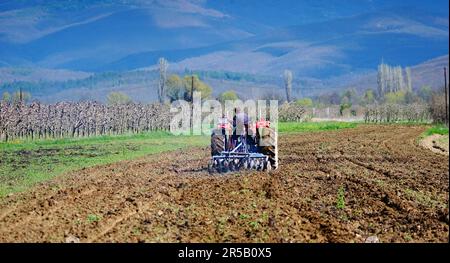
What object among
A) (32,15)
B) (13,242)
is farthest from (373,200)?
(32,15)

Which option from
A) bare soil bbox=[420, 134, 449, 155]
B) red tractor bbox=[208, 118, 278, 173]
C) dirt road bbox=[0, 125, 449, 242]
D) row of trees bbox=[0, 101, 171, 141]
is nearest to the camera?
dirt road bbox=[0, 125, 449, 242]

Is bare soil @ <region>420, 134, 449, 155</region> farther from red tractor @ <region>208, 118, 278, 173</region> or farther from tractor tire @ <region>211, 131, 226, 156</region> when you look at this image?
tractor tire @ <region>211, 131, 226, 156</region>

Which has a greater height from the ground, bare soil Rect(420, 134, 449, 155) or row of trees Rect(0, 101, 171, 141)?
row of trees Rect(0, 101, 171, 141)

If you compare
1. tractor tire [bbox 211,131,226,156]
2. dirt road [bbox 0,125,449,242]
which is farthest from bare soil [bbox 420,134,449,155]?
→ tractor tire [bbox 211,131,226,156]

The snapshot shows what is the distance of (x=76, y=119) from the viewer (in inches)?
1774

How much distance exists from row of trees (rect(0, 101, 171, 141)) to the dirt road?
71.3ft

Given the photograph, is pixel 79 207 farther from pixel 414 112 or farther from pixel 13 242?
pixel 414 112

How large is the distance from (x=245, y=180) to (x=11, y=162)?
10.1m

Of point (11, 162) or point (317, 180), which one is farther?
point (11, 162)

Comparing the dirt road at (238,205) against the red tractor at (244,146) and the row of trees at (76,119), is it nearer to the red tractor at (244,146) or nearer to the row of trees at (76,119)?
the red tractor at (244,146)

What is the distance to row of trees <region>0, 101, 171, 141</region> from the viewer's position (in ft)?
131

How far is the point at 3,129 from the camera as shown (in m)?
38.5
